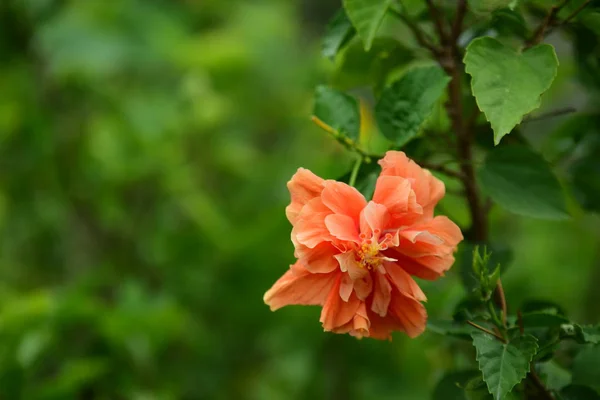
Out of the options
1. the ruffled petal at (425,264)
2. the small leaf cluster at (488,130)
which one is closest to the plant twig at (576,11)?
the small leaf cluster at (488,130)

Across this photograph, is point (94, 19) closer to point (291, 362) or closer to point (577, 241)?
point (291, 362)

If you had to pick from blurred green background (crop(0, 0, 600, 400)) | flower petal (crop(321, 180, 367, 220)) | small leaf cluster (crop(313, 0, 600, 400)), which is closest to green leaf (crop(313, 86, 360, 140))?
small leaf cluster (crop(313, 0, 600, 400))

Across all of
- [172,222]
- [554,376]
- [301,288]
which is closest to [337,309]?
[301,288]

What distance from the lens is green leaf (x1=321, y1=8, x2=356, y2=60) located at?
0.58 metres

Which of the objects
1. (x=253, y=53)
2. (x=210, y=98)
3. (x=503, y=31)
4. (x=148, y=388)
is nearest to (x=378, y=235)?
(x=503, y=31)

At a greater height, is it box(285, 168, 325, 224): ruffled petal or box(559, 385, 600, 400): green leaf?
box(285, 168, 325, 224): ruffled petal

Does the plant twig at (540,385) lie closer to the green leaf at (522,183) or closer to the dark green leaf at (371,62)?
the green leaf at (522,183)

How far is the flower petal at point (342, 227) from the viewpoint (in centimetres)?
44

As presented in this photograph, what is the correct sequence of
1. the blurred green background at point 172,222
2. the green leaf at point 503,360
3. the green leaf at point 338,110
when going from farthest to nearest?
the blurred green background at point 172,222
the green leaf at point 338,110
the green leaf at point 503,360

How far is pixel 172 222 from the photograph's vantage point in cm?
136

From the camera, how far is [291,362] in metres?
1.21

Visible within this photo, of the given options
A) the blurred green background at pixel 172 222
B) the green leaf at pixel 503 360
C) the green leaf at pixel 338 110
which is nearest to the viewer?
the green leaf at pixel 503 360

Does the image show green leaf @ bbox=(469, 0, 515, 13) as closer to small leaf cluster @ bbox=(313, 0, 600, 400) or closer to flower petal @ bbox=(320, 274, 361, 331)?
small leaf cluster @ bbox=(313, 0, 600, 400)

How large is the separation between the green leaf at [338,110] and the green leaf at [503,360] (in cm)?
19
